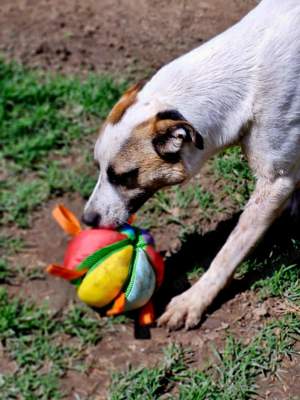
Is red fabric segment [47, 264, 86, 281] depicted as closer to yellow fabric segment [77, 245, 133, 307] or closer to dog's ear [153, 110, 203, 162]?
yellow fabric segment [77, 245, 133, 307]

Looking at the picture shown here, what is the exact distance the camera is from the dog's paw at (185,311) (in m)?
4.06

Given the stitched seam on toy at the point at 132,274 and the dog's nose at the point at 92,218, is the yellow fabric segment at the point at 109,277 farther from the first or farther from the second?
the dog's nose at the point at 92,218

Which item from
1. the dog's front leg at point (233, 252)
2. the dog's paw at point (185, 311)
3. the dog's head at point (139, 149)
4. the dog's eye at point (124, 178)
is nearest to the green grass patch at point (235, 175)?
the dog's front leg at point (233, 252)

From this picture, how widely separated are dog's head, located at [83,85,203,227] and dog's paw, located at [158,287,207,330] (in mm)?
600

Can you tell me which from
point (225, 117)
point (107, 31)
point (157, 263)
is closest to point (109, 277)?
point (157, 263)

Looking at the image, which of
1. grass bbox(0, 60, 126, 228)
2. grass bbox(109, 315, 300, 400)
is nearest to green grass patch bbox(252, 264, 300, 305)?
grass bbox(109, 315, 300, 400)

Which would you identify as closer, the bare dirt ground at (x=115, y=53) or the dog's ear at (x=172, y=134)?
the dog's ear at (x=172, y=134)

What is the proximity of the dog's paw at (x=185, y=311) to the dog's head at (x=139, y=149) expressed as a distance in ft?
1.97

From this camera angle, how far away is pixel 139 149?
3729mm

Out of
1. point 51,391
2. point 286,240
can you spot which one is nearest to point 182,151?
point 286,240

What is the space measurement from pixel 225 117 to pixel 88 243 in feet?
3.49

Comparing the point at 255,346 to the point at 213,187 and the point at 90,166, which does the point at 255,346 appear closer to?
the point at 213,187

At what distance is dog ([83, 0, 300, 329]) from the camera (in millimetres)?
3584

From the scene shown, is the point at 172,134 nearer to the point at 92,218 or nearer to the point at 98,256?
the point at 92,218
